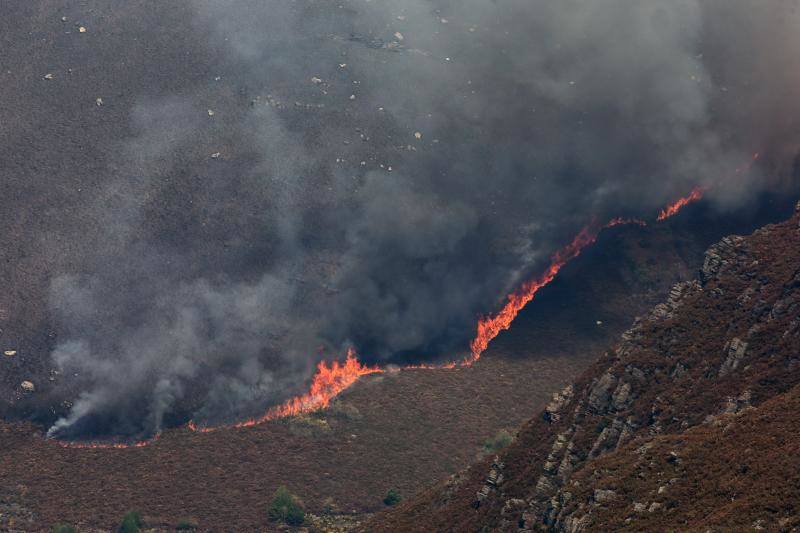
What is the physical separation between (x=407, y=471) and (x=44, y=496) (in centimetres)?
3528

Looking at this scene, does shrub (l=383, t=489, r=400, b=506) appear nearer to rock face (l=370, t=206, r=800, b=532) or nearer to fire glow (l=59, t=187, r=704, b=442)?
rock face (l=370, t=206, r=800, b=532)

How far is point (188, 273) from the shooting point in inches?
5423

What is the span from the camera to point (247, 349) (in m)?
132

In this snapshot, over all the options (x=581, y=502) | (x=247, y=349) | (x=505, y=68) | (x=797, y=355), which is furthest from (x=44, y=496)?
(x=505, y=68)

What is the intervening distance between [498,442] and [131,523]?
36.0m

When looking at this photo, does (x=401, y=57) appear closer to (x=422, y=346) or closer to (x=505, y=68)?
(x=505, y=68)

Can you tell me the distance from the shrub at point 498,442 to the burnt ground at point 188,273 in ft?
7.59

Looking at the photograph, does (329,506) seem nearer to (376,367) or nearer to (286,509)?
(286,509)

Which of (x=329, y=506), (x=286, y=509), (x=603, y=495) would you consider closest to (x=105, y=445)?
(x=286, y=509)

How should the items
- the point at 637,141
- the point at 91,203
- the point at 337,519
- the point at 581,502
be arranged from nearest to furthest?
the point at 581,502
the point at 337,519
the point at 91,203
the point at 637,141

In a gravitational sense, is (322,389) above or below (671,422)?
above

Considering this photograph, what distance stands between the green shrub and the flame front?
77730 mm

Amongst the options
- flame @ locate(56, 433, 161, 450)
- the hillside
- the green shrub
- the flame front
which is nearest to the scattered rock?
the hillside

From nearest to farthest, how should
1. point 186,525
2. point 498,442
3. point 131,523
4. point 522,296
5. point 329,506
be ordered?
point 131,523
point 186,525
point 329,506
point 498,442
point 522,296
